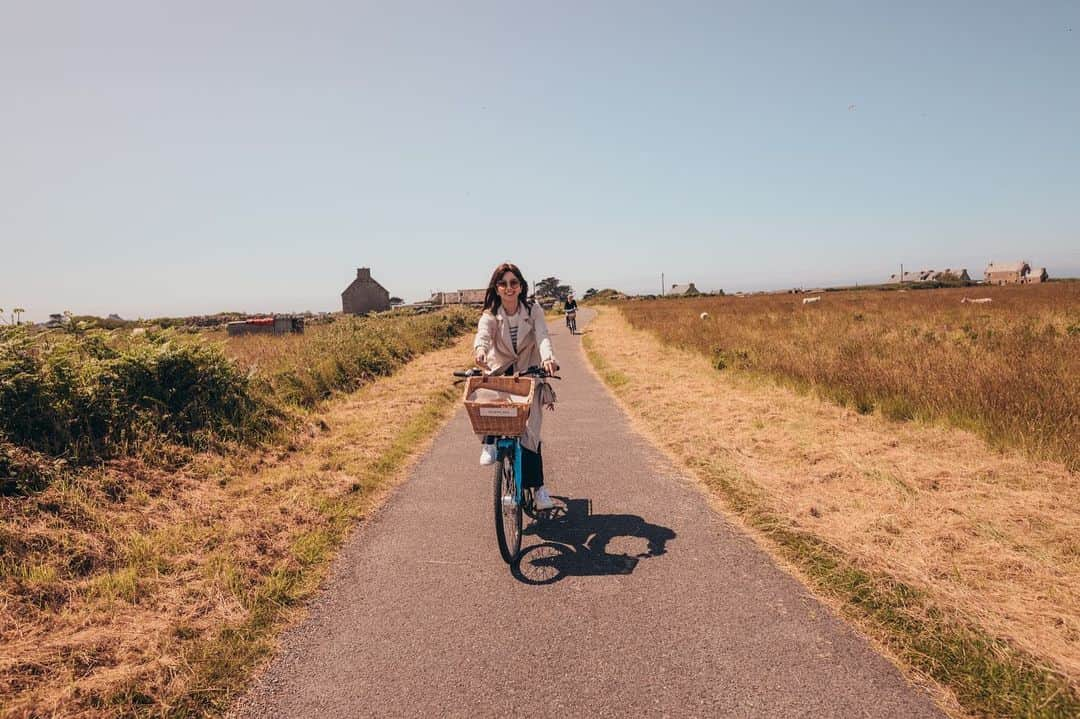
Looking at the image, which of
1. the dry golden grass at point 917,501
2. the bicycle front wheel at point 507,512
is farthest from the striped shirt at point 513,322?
the dry golden grass at point 917,501

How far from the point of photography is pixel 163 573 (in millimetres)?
4082

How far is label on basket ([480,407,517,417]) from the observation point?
3.98 metres

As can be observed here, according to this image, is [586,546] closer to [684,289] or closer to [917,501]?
[917,501]

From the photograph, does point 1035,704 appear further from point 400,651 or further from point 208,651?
point 208,651

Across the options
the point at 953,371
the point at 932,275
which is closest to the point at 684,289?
the point at 932,275

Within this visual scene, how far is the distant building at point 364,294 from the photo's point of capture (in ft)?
205

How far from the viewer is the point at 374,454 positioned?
728cm

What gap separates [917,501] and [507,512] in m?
3.96

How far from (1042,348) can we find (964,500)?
9.01m

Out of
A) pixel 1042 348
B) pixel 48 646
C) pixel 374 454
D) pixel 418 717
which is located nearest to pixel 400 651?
pixel 418 717

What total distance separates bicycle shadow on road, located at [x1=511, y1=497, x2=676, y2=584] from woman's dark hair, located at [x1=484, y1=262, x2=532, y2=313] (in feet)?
7.01

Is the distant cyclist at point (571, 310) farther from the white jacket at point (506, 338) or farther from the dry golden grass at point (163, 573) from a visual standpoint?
the white jacket at point (506, 338)

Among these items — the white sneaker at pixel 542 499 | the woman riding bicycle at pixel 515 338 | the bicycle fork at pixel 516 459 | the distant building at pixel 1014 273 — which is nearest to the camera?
the bicycle fork at pixel 516 459

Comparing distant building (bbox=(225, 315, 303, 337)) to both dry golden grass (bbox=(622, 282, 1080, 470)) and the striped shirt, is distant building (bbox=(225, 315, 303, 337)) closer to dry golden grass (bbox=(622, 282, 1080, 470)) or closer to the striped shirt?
dry golden grass (bbox=(622, 282, 1080, 470))
